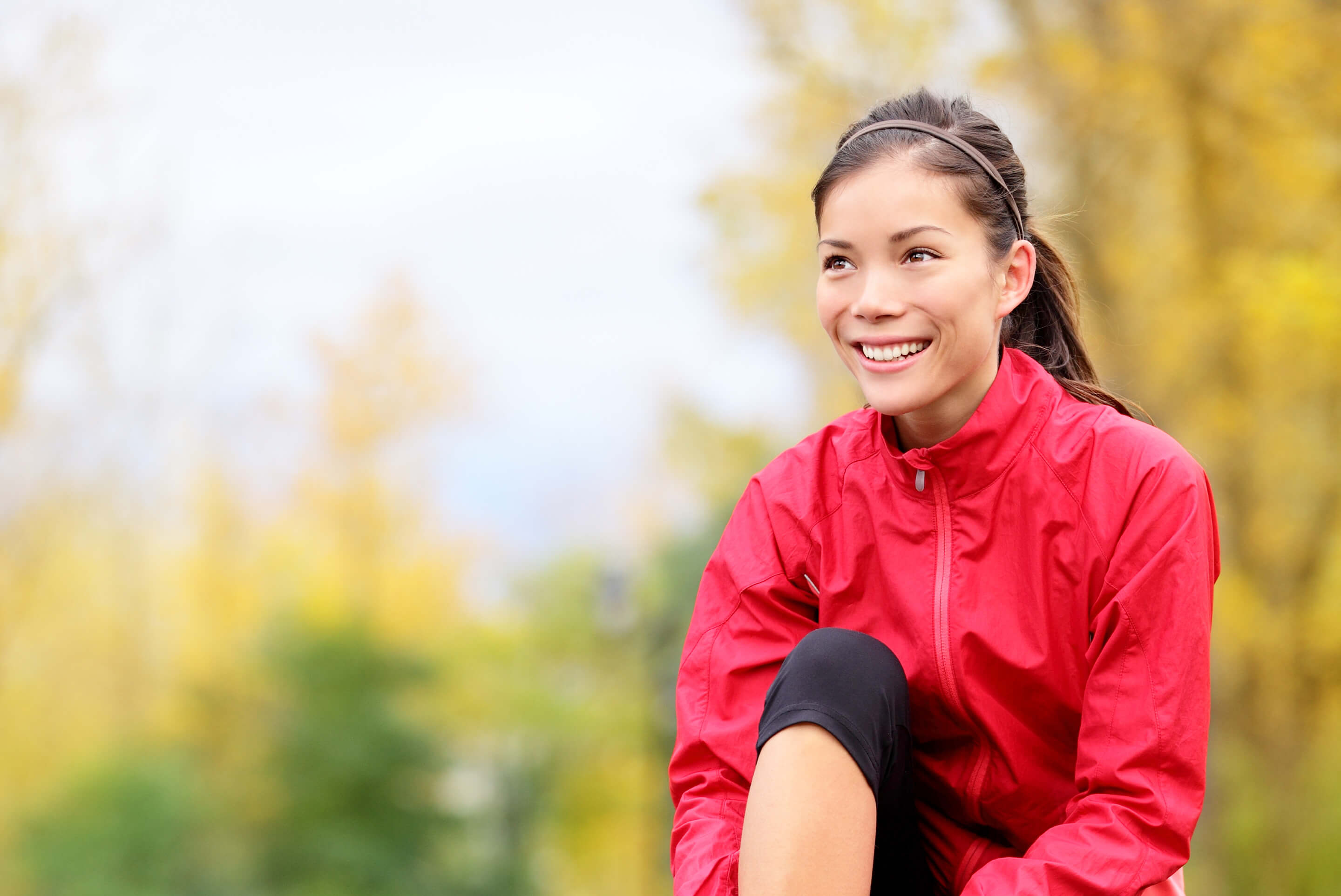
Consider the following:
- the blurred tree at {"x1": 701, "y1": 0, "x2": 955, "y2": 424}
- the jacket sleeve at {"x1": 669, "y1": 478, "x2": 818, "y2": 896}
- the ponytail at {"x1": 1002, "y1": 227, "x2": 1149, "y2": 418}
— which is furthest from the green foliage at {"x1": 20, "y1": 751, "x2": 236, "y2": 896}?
the ponytail at {"x1": 1002, "y1": 227, "x2": 1149, "y2": 418}

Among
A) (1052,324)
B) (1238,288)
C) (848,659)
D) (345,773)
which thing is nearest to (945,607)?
(848,659)

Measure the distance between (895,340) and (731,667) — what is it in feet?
1.45

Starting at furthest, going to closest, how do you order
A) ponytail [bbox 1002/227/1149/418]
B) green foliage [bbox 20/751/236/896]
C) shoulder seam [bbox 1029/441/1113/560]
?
green foliage [bbox 20/751/236/896], ponytail [bbox 1002/227/1149/418], shoulder seam [bbox 1029/441/1113/560]

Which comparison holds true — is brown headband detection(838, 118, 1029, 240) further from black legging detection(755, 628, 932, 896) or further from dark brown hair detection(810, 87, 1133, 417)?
black legging detection(755, 628, 932, 896)

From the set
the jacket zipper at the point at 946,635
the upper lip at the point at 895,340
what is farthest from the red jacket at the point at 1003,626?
the upper lip at the point at 895,340

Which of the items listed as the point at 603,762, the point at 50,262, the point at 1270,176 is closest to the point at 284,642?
the point at 50,262

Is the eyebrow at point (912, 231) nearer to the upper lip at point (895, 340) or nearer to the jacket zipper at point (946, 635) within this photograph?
the upper lip at point (895, 340)

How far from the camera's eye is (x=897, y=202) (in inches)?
60.3

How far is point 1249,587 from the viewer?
804 centimetres

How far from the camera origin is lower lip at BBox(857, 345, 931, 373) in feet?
5.10

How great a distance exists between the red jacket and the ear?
0.07m

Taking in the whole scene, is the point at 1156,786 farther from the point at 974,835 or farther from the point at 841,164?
the point at 841,164

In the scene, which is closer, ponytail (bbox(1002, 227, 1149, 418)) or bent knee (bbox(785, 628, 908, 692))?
bent knee (bbox(785, 628, 908, 692))

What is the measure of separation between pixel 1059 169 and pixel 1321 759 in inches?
232
